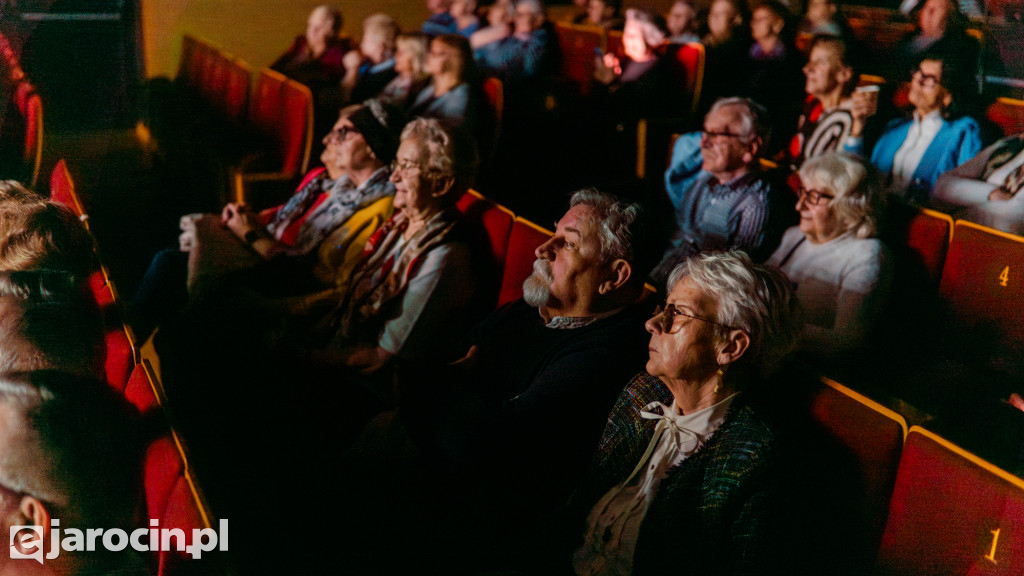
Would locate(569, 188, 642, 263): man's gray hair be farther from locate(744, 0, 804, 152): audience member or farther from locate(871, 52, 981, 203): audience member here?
locate(871, 52, 981, 203): audience member

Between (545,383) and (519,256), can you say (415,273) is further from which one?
(545,383)

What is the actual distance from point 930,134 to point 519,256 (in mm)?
1159

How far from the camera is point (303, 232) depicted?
8.31 feet

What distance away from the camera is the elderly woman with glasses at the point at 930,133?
2.12 meters

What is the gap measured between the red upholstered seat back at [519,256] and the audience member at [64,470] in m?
1.18

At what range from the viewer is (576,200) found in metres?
2.07

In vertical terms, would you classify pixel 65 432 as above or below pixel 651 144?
below

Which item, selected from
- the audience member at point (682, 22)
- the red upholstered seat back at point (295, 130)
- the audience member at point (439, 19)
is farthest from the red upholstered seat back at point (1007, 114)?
the red upholstered seat back at point (295, 130)

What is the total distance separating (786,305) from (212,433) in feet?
5.47

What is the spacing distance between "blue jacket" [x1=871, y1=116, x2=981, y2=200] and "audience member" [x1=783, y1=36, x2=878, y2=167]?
10 cm

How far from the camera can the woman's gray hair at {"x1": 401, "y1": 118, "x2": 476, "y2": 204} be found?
7.77 ft

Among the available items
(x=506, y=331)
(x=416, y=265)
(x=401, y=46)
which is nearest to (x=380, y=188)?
(x=416, y=265)

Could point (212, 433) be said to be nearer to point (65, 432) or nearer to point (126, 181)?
point (65, 432)

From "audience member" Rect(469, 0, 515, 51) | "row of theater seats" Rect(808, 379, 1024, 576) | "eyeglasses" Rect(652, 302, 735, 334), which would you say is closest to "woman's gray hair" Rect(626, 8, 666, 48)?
"audience member" Rect(469, 0, 515, 51)
